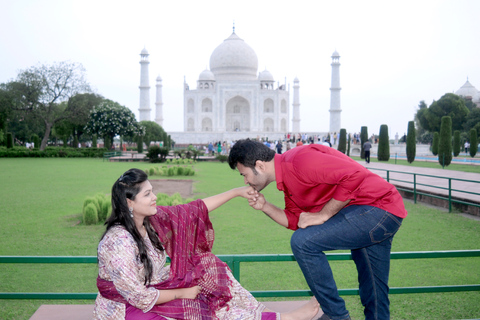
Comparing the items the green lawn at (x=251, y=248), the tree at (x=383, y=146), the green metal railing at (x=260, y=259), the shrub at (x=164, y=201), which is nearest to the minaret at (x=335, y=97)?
the tree at (x=383, y=146)

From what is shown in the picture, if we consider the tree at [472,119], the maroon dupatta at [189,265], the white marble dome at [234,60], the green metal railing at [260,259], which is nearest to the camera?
the maroon dupatta at [189,265]

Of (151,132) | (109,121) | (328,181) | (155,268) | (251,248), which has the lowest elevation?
(251,248)

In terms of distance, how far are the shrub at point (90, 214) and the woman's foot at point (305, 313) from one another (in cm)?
468

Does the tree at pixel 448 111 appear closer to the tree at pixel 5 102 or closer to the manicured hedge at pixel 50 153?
the manicured hedge at pixel 50 153

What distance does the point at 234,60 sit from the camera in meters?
43.6

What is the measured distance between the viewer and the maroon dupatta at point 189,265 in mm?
1913

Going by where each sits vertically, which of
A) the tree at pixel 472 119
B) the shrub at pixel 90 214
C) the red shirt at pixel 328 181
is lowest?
the shrub at pixel 90 214

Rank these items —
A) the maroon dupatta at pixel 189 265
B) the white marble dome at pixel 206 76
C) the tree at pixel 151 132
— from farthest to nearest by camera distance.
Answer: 1. the white marble dome at pixel 206 76
2. the tree at pixel 151 132
3. the maroon dupatta at pixel 189 265

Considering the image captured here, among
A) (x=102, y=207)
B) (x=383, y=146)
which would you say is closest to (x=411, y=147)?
(x=383, y=146)

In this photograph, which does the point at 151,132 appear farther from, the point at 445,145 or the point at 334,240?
the point at 334,240

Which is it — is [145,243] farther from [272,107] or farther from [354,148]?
[272,107]

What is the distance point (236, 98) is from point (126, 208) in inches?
1704

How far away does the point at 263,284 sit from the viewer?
3.84 meters

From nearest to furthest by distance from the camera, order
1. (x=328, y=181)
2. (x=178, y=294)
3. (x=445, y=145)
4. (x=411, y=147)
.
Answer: (x=328, y=181), (x=178, y=294), (x=445, y=145), (x=411, y=147)
